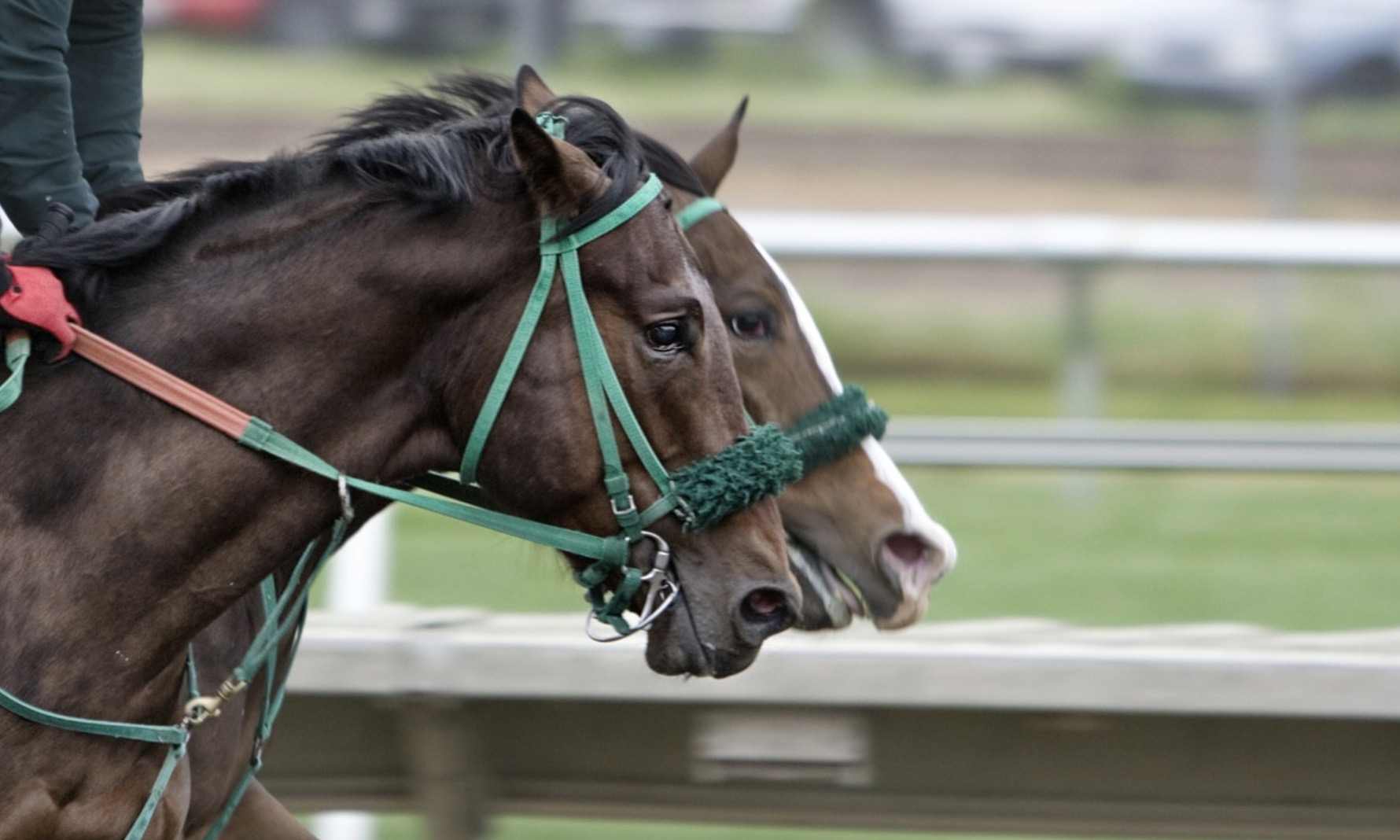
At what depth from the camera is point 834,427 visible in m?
3.51

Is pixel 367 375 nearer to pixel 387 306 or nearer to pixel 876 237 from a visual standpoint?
pixel 387 306

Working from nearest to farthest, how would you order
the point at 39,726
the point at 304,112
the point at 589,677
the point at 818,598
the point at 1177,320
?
the point at 39,726 < the point at 818,598 < the point at 589,677 < the point at 1177,320 < the point at 304,112

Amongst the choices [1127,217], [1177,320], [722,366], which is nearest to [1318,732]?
[722,366]

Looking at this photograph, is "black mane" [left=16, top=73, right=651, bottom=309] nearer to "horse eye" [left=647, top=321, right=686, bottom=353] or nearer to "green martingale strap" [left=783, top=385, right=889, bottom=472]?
"horse eye" [left=647, top=321, right=686, bottom=353]

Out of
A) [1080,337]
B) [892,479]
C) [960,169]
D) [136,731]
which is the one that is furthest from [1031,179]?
[136,731]

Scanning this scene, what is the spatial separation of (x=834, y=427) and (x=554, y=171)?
109cm

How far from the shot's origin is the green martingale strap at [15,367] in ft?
8.49

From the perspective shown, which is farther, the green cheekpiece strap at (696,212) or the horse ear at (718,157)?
the horse ear at (718,157)

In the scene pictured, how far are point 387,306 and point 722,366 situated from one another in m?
0.48

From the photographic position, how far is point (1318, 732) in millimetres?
3859

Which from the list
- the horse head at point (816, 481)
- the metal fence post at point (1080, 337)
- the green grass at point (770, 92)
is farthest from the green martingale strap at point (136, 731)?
the green grass at point (770, 92)

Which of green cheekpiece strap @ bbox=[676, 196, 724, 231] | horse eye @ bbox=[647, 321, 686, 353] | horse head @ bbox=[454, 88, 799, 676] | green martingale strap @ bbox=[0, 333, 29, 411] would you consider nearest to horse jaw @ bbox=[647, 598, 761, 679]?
horse head @ bbox=[454, 88, 799, 676]

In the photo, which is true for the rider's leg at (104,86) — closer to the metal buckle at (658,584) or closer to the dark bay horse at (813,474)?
the dark bay horse at (813,474)

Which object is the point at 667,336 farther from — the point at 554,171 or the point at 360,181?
the point at 360,181
